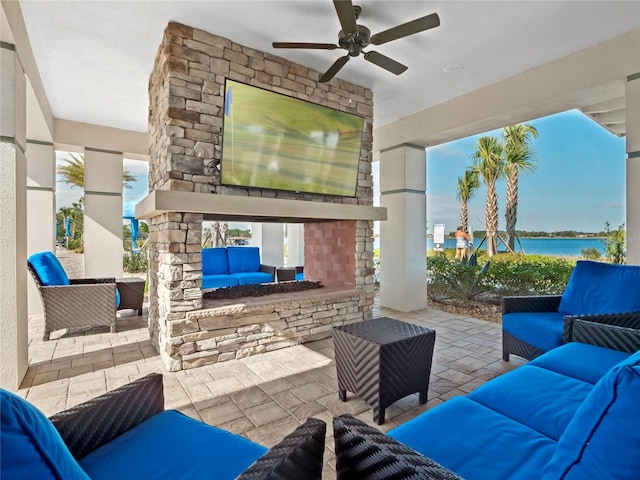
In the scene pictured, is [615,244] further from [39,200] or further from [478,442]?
[39,200]

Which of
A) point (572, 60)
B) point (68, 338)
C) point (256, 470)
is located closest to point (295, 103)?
point (572, 60)

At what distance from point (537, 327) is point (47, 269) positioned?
5.56 meters

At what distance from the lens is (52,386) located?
291 centimetres

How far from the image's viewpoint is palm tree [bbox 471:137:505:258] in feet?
26.9

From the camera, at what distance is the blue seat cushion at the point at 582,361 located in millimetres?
1983

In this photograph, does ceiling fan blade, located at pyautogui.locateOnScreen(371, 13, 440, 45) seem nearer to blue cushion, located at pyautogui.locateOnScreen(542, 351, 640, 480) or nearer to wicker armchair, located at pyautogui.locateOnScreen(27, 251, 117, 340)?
blue cushion, located at pyautogui.locateOnScreen(542, 351, 640, 480)

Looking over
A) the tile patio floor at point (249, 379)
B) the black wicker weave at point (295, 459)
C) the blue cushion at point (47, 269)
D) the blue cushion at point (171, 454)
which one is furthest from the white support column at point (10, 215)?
the black wicker weave at point (295, 459)

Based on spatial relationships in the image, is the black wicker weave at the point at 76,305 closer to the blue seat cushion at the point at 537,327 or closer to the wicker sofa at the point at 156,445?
the wicker sofa at the point at 156,445

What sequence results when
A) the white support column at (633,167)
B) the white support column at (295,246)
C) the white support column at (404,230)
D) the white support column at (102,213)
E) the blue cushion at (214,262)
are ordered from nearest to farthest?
the white support column at (633,167) < the white support column at (404,230) < the white support column at (102,213) < the blue cushion at (214,262) < the white support column at (295,246)

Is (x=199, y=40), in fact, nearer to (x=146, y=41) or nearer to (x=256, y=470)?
(x=146, y=41)

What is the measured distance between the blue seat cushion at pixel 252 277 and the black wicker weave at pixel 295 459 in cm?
524

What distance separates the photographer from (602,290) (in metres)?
3.16

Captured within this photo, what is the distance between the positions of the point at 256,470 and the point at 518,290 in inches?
243

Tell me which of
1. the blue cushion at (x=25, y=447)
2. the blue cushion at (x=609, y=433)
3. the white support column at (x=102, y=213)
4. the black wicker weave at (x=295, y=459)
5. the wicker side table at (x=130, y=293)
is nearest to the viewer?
the blue cushion at (x=25, y=447)
